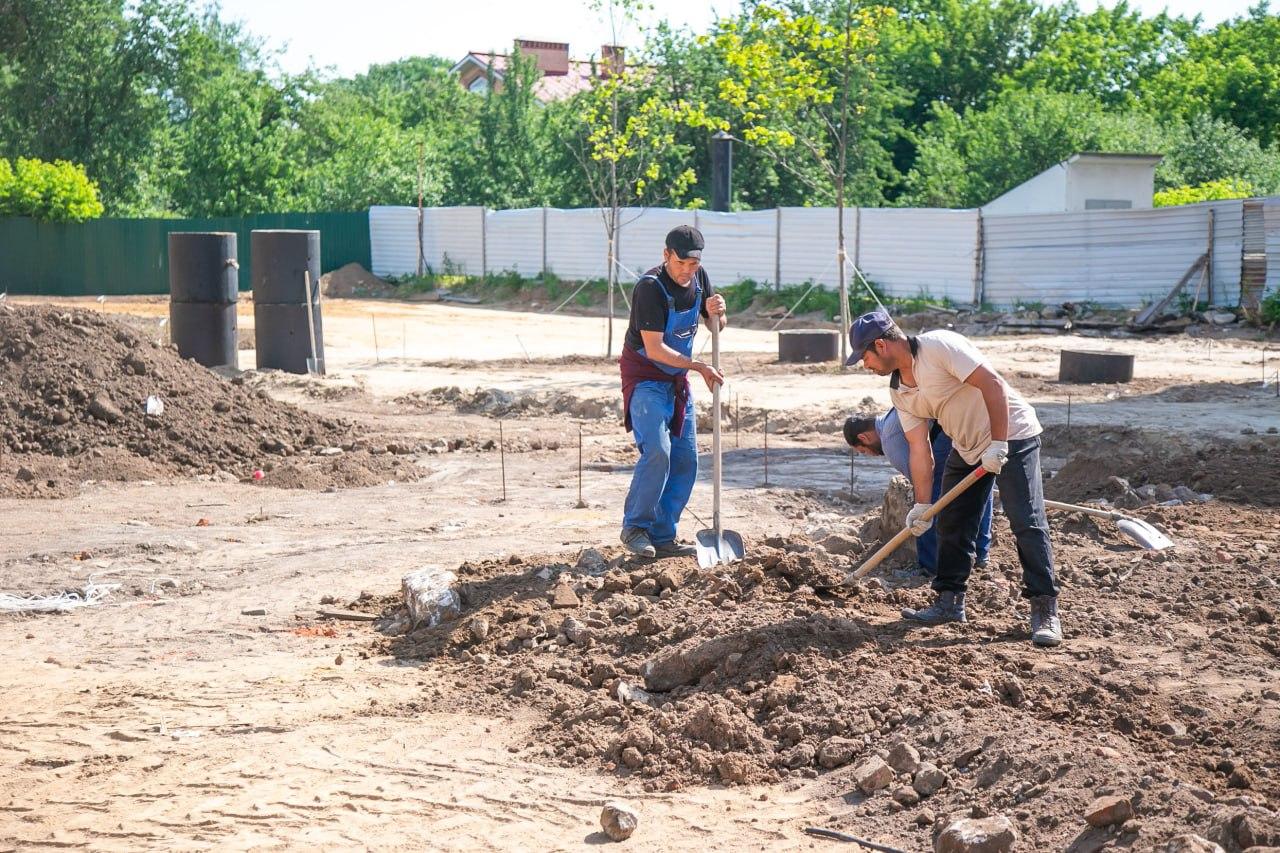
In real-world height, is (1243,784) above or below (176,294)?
below

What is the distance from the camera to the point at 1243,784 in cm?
415

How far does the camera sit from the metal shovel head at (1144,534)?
22.9ft

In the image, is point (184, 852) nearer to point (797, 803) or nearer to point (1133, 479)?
point (797, 803)

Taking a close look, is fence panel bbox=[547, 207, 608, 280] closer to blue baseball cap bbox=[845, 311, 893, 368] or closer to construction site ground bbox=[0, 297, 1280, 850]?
construction site ground bbox=[0, 297, 1280, 850]

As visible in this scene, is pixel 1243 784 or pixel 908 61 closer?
pixel 1243 784

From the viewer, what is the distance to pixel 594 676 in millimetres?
5609

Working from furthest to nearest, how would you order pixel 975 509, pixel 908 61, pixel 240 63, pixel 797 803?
pixel 240 63 → pixel 908 61 → pixel 975 509 → pixel 797 803

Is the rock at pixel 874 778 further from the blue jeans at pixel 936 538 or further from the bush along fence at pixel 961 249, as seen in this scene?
the bush along fence at pixel 961 249

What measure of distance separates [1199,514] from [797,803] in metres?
4.40

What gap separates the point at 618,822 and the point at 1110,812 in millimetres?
1433

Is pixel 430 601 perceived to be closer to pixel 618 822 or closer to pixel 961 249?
pixel 618 822

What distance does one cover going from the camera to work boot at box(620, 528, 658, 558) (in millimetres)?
6855

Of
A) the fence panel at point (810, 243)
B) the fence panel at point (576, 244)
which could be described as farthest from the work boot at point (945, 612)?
the fence panel at point (576, 244)

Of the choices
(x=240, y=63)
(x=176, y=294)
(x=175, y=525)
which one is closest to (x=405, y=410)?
(x=176, y=294)
